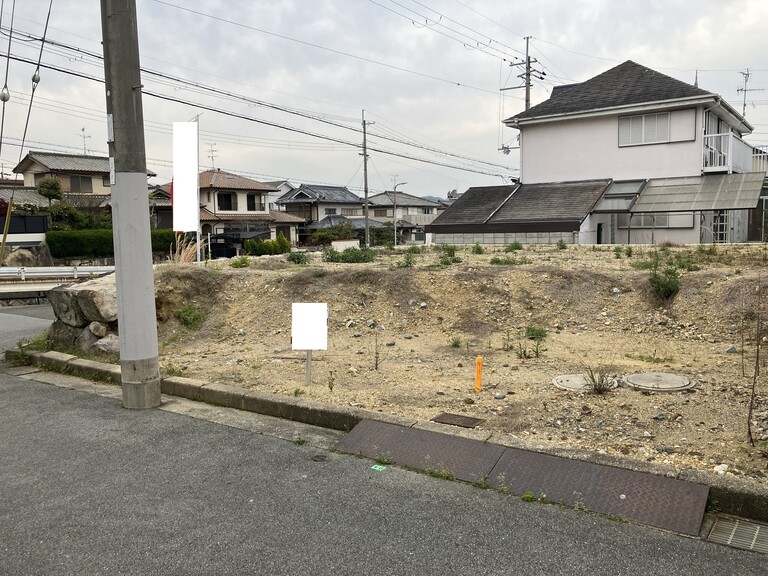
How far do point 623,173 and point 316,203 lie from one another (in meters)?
31.6

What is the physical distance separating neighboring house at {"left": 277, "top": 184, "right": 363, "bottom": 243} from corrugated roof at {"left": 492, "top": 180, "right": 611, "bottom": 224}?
27.3 metres

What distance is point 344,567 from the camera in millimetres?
2570

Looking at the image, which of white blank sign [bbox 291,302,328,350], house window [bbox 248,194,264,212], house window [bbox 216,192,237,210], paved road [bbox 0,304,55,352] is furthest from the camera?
house window [bbox 248,194,264,212]

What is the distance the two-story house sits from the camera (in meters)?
37.7

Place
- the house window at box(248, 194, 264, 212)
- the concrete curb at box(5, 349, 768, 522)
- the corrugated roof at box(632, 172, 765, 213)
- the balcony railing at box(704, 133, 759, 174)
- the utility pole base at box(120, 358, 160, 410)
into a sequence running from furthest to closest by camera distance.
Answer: the house window at box(248, 194, 264, 212)
the balcony railing at box(704, 133, 759, 174)
the corrugated roof at box(632, 172, 765, 213)
the utility pole base at box(120, 358, 160, 410)
the concrete curb at box(5, 349, 768, 522)

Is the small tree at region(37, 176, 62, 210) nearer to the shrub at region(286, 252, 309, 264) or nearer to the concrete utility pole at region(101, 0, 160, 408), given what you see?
the shrub at region(286, 252, 309, 264)

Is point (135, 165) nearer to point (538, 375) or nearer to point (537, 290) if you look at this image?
point (538, 375)

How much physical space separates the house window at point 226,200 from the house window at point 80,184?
7822mm

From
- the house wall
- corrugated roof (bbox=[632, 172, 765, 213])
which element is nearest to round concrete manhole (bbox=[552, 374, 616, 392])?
corrugated roof (bbox=[632, 172, 765, 213])

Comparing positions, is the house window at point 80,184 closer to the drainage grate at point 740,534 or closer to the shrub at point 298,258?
the shrub at point 298,258

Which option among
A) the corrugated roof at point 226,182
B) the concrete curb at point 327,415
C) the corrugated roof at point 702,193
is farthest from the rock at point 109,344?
the corrugated roof at point 226,182

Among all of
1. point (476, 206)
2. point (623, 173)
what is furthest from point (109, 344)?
point (623, 173)

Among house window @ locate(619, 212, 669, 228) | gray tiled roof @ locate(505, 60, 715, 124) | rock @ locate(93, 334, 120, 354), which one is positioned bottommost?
rock @ locate(93, 334, 120, 354)

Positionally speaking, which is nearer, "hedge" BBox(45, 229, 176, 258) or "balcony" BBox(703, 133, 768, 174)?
"balcony" BBox(703, 133, 768, 174)
